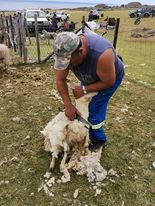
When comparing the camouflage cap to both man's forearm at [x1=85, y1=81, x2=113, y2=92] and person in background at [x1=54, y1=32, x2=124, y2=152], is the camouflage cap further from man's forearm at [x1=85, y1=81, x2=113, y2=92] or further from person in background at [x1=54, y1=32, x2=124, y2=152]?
man's forearm at [x1=85, y1=81, x2=113, y2=92]

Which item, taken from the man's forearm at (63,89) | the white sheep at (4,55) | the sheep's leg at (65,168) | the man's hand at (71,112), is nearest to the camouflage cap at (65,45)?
the man's forearm at (63,89)

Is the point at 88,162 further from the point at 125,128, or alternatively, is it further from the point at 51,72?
the point at 51,72

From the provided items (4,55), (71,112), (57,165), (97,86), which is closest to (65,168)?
(57,165)

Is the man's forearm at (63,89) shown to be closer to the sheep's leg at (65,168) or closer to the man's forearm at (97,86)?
the man's forearm at (97,86)

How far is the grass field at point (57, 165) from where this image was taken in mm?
2740

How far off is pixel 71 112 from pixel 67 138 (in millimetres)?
351

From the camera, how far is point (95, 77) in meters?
2.65

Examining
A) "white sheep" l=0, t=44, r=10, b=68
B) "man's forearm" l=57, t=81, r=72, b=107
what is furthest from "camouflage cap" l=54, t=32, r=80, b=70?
"white sheep" l=0, t=44, r=10, b=68

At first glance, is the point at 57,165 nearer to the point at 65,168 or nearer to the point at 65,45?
the point at 65,168

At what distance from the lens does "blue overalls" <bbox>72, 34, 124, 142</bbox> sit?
97.0 inches

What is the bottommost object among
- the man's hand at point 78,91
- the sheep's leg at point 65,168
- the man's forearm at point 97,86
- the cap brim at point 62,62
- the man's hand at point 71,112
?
the sheep's leg at point 65,168

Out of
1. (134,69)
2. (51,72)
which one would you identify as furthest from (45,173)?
(134,69)

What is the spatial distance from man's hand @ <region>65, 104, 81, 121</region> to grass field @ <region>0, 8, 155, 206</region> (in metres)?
0.61

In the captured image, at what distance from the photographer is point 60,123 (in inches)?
120
